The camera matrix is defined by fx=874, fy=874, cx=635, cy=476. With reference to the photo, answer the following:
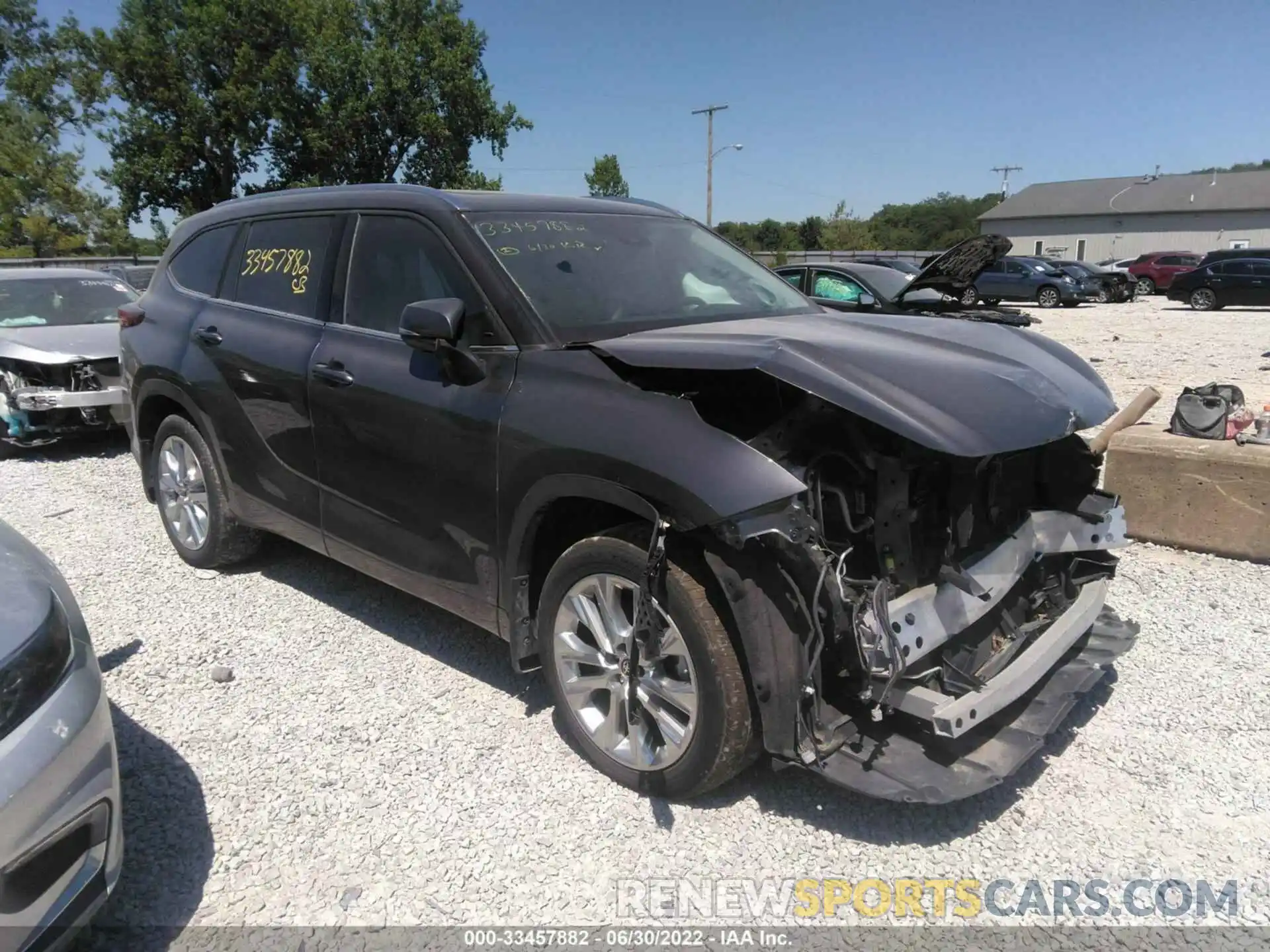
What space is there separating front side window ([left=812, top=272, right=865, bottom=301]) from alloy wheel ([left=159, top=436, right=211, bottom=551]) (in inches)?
352

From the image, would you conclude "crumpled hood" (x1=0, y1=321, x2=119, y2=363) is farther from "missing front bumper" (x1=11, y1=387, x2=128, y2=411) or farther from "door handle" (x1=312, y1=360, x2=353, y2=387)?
"door handle" (x1=312, y1=360, x2=353, y2=387)

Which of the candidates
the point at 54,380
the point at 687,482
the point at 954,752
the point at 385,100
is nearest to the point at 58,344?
the point at 54,380

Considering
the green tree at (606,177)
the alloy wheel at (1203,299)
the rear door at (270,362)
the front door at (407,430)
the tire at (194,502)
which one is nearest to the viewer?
the front door at (407,430)

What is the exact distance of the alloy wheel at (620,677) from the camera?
2740 millimetres

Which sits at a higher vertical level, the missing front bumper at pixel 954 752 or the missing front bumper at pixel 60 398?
the missing front bumper at pixel 60 398

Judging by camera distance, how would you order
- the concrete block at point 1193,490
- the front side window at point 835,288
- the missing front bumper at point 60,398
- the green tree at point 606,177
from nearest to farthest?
the concrete block at point 1193,490 < the missing front bumper at point 60,398 < the front side window at point 835,288 < the green tree at point 606,177

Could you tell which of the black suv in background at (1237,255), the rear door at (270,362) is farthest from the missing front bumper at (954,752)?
the black suv in background at (1237,255)

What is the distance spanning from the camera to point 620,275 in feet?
11.8

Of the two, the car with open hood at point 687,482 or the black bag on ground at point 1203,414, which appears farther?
the black bag on ground at point 1203,414

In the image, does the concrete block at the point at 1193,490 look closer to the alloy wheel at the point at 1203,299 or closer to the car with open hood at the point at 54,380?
the car with open hood at the point at 54,380

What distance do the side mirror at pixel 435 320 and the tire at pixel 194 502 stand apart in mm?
2108

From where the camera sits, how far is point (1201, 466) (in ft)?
16.0

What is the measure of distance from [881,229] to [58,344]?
83347mm

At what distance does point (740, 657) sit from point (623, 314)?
147cm
